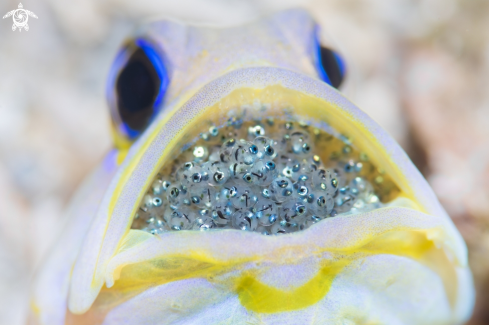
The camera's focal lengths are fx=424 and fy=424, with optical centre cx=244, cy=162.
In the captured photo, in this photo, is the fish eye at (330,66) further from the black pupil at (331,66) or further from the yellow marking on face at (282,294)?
the yellow marking on face at (282,294)

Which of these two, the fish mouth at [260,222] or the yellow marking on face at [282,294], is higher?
the fish mouth at [260,222]

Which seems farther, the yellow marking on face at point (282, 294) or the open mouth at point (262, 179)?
the open mouth at point (262, 179)

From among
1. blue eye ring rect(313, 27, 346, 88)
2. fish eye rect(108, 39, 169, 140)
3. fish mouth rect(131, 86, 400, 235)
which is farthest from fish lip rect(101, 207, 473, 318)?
blue eye ring rect(313, 27, 346, 88)

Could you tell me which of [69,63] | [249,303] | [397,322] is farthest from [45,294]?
[69,63]

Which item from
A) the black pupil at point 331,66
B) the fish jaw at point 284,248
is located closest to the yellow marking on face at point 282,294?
the fish jaw at point 284,248

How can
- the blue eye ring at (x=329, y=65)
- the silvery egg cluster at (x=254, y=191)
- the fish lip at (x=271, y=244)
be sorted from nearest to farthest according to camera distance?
the fish lip at (x=271, y=244), the silvery egg cluster at (x=254, y=191), the blue eye ring at (x=329, y=65)

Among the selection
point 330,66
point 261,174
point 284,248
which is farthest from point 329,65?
point 284,248
